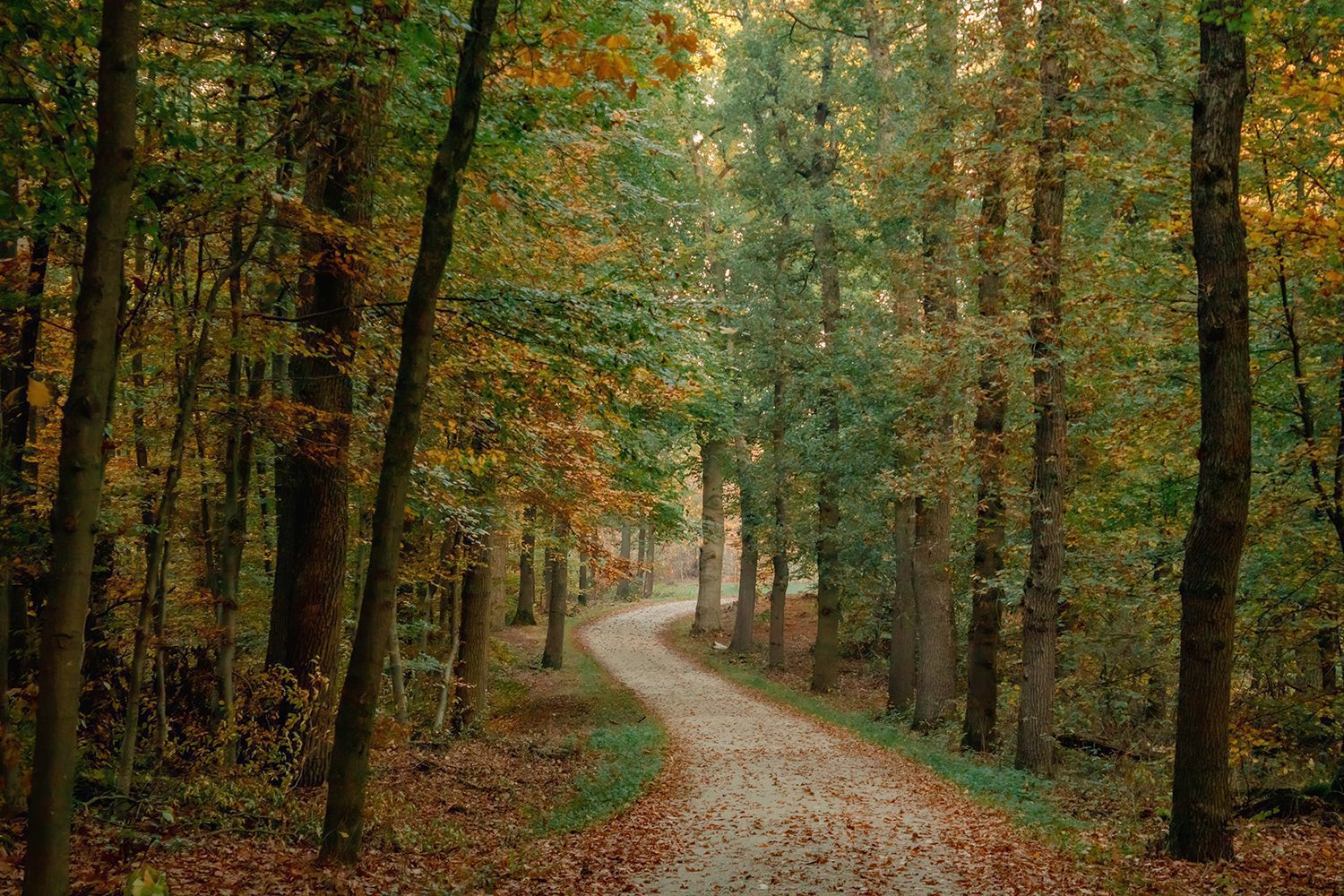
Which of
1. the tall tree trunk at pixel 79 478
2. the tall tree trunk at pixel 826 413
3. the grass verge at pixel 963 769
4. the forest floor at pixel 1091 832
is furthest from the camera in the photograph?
the tall tree trunk at pixel 826 413

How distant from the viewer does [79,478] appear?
3.57 meters

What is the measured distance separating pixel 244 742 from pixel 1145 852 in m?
8.82

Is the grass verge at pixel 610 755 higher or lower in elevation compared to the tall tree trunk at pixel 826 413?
lower

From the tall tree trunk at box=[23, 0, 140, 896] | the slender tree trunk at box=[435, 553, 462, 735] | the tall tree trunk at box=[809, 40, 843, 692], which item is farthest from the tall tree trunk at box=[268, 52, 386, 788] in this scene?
the tall tree trunk at box=[809, 40, 843, 692]

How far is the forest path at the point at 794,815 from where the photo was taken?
23.7 ft

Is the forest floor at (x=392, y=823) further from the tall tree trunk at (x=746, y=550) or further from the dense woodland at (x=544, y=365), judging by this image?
the tall tree trunk at (x=746, y=550)

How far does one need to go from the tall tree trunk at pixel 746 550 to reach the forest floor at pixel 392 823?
1164 centimetres

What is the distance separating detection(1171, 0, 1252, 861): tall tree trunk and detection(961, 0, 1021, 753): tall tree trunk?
3.92m

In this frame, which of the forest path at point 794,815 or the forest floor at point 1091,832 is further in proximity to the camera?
the forest path at point 794,815

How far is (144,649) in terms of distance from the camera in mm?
7176

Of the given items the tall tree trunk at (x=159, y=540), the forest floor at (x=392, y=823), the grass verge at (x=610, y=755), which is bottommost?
the grass verge at (x=610, y=755)

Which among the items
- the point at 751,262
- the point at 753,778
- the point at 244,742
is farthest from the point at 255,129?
the point at 751,262

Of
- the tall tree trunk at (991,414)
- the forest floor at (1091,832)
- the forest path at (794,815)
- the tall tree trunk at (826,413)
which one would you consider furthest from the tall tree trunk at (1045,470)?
the tall tree trunk at (826,413)

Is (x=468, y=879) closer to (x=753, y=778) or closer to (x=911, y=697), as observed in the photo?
(x=753, y=778)
